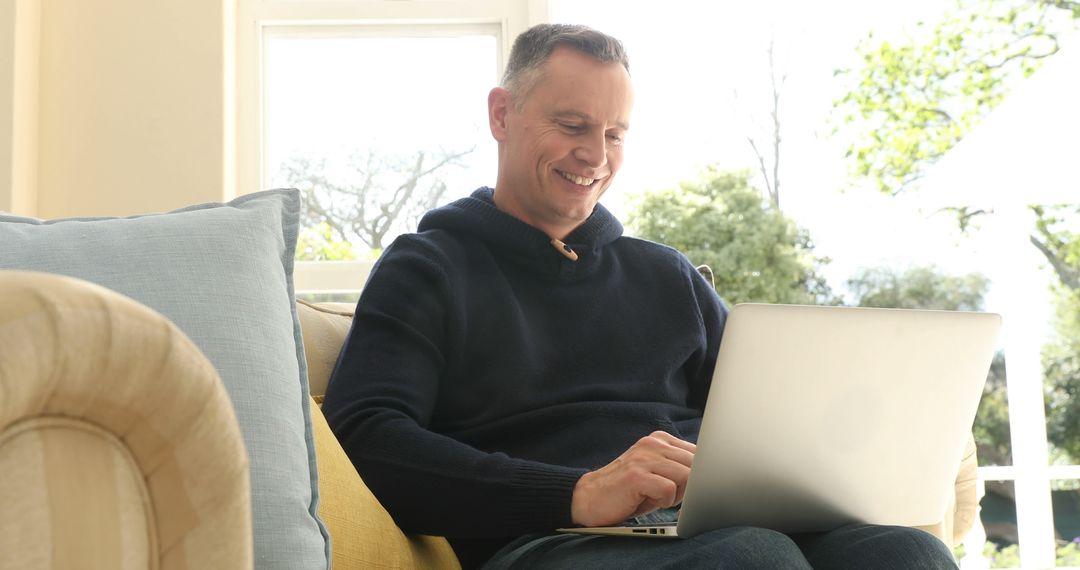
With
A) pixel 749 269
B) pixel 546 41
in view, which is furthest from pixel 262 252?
pixel 749 269

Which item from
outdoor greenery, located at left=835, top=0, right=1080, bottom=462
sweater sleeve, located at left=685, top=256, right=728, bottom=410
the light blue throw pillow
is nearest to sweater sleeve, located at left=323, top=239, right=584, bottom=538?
the light blue throw pillow

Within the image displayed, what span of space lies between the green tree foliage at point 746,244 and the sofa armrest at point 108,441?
4.18 metres

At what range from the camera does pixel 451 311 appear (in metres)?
1.64

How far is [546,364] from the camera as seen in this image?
5.53 feet

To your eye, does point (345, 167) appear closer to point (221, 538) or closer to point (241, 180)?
point (241, 180)

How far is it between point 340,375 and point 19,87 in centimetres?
215

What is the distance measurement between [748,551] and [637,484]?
173 millimetres

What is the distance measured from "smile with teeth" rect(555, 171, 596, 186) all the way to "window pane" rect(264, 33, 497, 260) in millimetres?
1611

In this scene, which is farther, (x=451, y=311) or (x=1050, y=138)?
(x=1050, y=138)

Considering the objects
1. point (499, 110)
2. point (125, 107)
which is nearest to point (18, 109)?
point (125, 107)

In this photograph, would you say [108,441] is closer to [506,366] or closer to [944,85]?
[506,366]

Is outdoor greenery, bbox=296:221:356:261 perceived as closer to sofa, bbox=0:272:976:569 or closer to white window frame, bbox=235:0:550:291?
white window frame, bbox=235:0:550:291

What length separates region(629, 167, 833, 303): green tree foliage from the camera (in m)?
4.63

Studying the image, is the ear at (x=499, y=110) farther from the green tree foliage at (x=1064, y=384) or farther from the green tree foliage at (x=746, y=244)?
the green tree foliage at (x=1064, y=384)
